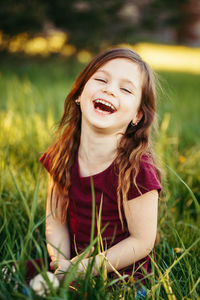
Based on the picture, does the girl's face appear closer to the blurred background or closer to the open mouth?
the open mouth

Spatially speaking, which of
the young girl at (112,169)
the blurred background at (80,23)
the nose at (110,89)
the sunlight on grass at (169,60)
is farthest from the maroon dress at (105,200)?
the sunlight on grass at (169,60)

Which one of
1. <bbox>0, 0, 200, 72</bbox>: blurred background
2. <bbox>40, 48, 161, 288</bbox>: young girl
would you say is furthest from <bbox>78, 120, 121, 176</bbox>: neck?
<bbox>0, 0, 200, 72</bbox>: blurred background

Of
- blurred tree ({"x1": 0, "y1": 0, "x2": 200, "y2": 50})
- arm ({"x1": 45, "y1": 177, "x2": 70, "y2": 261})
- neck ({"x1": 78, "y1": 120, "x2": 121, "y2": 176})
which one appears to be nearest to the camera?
neck ({"x1": 78, "y1": 120, "x2": 121, "y2": 176})

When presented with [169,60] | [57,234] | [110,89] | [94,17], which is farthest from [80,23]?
[169,60]

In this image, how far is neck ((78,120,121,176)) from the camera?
143 cm

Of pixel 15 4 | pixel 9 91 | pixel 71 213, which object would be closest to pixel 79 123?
pixel 71 213

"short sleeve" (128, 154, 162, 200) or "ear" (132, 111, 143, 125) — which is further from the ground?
"ear" (132, 111, 143, 125)

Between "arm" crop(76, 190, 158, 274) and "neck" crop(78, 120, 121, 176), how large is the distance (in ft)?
0.71

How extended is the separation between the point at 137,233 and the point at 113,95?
58cm

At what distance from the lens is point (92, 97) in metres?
1.39

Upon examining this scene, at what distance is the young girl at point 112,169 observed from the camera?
1343 mm

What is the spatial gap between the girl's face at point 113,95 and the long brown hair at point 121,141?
0.05m

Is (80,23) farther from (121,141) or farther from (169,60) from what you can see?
(169,60)

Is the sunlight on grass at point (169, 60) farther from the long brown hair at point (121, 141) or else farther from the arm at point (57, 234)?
the arm at point (57, 234)
